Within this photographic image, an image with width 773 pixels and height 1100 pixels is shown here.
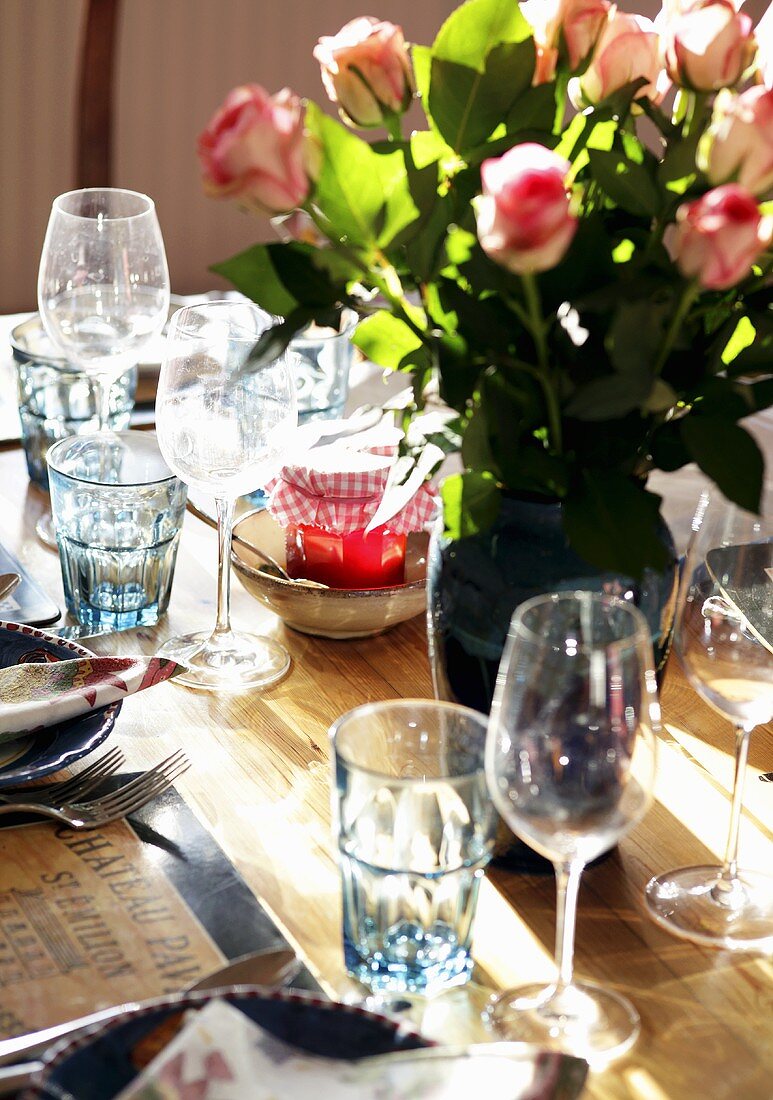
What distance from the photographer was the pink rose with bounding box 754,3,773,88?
73 centimetres

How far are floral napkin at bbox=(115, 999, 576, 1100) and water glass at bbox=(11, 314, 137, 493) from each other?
0.81 meters

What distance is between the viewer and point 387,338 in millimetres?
785

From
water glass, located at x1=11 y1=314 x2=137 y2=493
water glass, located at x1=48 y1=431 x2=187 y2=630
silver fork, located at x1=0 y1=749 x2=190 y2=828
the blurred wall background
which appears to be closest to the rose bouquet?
silver fork, located at x1=0 y1=749 x2=190 y2=828

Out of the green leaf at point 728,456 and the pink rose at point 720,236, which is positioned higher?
the pink rose at point 720,236

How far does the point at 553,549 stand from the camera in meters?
0.74

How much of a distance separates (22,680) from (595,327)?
427 millimetres

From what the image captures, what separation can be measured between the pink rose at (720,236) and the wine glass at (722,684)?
0.18 meters

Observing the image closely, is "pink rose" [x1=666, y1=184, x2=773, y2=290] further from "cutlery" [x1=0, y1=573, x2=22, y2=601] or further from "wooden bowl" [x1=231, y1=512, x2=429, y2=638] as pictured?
"cutlery" [x1=0, y1=573, x2=22, y2=601]

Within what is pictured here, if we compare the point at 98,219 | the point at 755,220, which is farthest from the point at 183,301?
the point at 755,220

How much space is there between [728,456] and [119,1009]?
1.28 ft

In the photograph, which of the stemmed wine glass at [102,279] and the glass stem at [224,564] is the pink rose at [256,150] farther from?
the stemmed wine glass at [102,279]

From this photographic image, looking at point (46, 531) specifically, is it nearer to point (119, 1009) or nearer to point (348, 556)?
point (348, 556)

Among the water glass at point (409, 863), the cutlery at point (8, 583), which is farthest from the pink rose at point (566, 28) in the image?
the cutlery at point (8, 583)

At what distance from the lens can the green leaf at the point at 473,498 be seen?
0.73m
